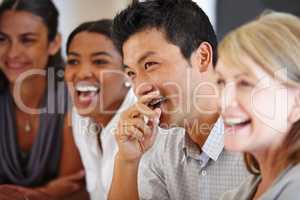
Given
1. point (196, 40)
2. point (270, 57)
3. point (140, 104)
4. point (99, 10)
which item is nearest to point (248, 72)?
point (270, 57)

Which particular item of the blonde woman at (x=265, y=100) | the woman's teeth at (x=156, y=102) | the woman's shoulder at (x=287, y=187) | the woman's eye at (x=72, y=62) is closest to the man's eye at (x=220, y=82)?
the blonde woman at (x=265, y=100)

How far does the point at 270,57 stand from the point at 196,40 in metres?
0.20

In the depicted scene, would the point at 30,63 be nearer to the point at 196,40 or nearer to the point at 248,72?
the point at 196,40

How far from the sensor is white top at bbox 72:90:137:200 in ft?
4.15

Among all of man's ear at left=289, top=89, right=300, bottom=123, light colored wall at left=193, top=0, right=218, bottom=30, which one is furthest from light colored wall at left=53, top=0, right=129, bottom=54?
man's ear at left=289, top=89, right=300, bottom=123

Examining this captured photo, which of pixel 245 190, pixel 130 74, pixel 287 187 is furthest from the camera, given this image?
pixel 130 74

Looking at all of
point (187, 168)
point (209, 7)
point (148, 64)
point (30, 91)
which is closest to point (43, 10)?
point (30, 91)

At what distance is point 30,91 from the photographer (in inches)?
51.5

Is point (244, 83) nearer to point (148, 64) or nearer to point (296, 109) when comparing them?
point (296, 109)

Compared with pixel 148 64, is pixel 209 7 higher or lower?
higher

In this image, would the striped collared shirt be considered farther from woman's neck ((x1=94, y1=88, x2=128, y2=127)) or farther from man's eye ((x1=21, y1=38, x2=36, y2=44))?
man's eye ((x1=21, y1=38, x2=36, y2=44))

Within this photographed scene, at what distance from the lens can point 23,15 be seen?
1.30 metres

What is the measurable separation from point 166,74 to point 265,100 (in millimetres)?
254

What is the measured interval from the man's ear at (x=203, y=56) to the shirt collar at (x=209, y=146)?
0.13 metres
